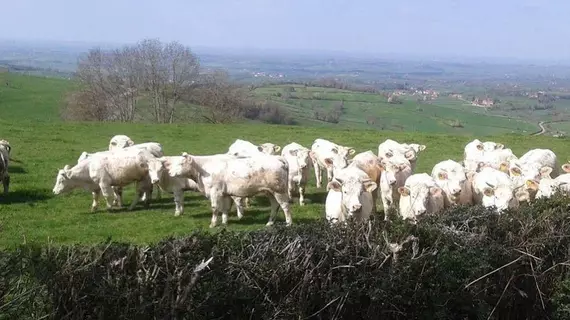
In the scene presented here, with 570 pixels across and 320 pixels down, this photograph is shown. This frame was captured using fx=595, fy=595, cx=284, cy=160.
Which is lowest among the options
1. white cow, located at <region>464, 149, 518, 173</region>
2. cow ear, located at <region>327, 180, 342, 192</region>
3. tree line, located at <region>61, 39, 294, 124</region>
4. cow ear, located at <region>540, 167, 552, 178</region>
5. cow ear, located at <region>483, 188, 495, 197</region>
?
tree line, located at <region>61, 39, 294, 124</region>

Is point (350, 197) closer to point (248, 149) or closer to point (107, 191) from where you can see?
point (248, 149)

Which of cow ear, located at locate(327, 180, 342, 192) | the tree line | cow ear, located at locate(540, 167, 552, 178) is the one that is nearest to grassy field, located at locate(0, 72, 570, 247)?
cow ear, located at locate(327, 180, 342, 192)

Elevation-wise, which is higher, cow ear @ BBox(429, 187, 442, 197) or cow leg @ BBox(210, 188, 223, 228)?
cow ear @ BBox(429, 187, 442, 197)

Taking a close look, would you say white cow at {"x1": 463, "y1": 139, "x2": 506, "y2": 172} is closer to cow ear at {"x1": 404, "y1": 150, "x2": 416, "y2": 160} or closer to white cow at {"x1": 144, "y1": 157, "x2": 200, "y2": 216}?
cow ear at {"x1": 404, "y1": 150, "x2": 416, "y2": 160}

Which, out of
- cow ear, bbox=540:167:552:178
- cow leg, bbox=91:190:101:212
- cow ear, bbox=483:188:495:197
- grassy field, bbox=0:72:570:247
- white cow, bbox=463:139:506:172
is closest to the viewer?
cow ear, bbox=483:188:495:197

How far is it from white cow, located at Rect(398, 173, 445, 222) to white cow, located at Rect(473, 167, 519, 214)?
1043mm

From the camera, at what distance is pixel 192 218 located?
1588 centimetres

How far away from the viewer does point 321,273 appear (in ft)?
26.6

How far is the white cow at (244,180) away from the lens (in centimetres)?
1481

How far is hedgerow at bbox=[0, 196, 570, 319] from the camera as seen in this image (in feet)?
23.8

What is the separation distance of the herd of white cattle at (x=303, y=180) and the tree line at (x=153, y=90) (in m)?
34.9

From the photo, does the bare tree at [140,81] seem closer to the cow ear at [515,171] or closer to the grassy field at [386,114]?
the grassy field at [386,114]

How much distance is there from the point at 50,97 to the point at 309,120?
29.9m

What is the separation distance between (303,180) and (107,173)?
5687 millimetres
